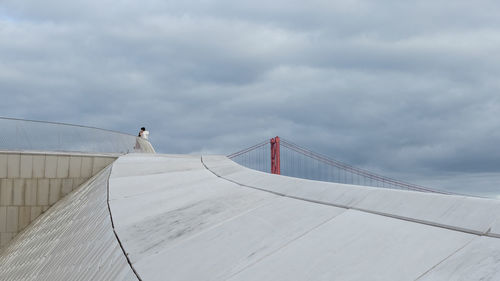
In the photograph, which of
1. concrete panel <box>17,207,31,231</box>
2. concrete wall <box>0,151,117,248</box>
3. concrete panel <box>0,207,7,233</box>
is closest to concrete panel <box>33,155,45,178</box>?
concrete wall <box>0,151,117,248</box>

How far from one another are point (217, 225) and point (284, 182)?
2.60 m

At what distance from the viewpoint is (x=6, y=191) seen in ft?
53.9

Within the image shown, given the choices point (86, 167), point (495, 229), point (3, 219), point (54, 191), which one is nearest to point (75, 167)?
point (86, 167)

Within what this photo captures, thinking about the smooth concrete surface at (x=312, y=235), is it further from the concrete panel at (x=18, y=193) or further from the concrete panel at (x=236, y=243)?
the concrete panel at (x=18, y=193)

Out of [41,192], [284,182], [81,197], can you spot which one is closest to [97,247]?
[284,182]

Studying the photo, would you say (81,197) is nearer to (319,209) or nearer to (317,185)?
(317,185)

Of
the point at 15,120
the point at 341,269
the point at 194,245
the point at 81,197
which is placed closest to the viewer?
the point at 341,269

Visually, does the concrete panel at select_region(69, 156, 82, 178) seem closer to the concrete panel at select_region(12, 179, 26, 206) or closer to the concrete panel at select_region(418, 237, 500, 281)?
the concrete panel at select_region(12, 179, 26, 206)

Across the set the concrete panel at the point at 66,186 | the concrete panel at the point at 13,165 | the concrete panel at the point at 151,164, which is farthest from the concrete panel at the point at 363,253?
the concrete panel at the point at 13,165

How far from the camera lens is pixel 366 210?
636cm

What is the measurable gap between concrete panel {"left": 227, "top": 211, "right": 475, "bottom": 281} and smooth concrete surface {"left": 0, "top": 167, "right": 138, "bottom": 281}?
1.96 m

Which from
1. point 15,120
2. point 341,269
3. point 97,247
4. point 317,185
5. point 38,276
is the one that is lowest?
point 38,276

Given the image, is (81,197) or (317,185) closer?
(317,185)

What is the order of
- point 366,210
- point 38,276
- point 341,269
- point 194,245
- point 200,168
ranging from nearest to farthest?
point 341,269
point 366,210
point 194,245
point 38,276
point 200,168
